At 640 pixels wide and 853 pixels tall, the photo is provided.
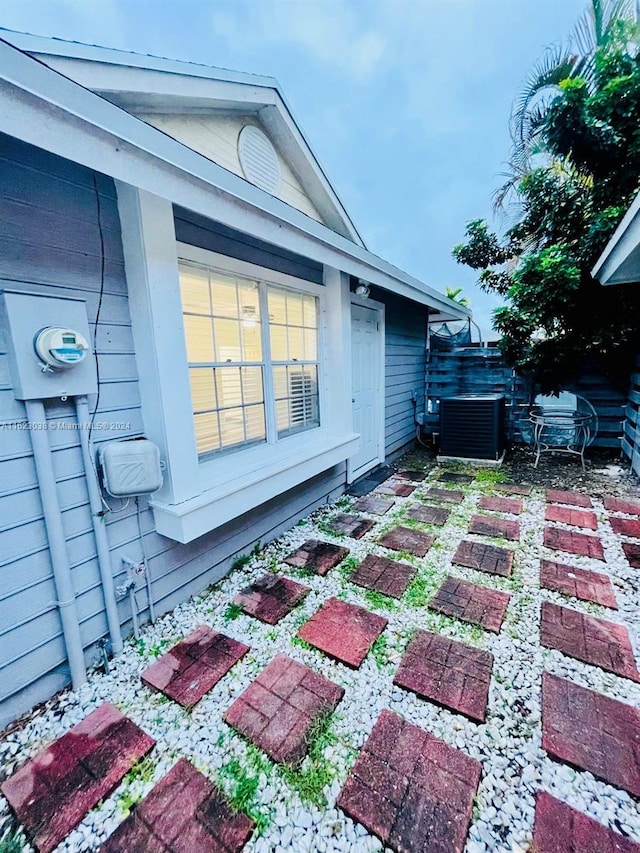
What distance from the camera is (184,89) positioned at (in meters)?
2.16

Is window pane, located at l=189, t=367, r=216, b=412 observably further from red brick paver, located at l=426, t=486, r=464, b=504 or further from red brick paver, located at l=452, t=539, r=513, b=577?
red brick paver, located at l=426, t=486, r=464, b=504

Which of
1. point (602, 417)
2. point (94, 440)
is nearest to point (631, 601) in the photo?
point (94, 440)

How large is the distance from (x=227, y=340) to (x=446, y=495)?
2.67 metres

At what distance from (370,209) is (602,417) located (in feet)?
116

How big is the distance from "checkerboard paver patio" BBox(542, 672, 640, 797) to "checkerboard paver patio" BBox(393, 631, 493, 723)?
232 mm

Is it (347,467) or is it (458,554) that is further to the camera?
(347,467)

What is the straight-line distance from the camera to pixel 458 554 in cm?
263

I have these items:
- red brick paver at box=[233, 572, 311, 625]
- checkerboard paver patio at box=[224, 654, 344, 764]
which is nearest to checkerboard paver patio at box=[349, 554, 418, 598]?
red brick paver at box=[233, 572, 311, 625]

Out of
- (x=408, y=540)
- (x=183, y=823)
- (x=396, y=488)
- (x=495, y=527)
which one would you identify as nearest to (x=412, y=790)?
(x=183, y=823)

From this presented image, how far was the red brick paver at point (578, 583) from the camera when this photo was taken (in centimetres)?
209

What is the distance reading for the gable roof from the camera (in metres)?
1.60

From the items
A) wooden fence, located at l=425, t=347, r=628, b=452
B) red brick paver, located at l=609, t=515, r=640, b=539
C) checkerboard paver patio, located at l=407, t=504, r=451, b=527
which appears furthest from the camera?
wooden fence, located at l=425, t=347, r=628, b=452

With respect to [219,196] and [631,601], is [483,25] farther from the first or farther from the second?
[631,601]

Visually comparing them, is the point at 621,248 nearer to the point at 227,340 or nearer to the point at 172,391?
the point at 227,340
